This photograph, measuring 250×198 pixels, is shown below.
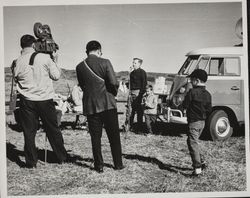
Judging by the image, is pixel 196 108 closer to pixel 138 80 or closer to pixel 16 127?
pixel 138 80

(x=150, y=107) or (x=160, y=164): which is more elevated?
Result: (x=150, y=107)

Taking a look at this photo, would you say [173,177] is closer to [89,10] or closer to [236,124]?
[236,124]

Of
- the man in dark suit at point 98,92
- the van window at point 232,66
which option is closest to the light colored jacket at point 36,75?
the man in dark suit at point 98,92

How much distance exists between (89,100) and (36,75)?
74 centimetres

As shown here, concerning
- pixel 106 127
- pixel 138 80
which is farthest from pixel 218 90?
pixel 106 127

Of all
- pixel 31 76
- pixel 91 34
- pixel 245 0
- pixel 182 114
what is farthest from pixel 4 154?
pixel 245 0

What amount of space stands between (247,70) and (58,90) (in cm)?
295

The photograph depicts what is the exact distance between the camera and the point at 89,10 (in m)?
5.15

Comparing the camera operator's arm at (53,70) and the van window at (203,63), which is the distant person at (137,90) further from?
the camera operator's arm at (53,70)

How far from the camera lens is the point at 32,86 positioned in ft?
15.5

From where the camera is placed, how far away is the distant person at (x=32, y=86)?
4727mm

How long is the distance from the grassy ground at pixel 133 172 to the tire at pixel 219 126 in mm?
324

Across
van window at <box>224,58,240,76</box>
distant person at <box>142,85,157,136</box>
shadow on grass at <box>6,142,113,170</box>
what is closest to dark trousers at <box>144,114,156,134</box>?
distant person at <box>142,85,157,136</box>

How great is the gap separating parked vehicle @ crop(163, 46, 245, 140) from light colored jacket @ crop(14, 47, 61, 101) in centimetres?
213
